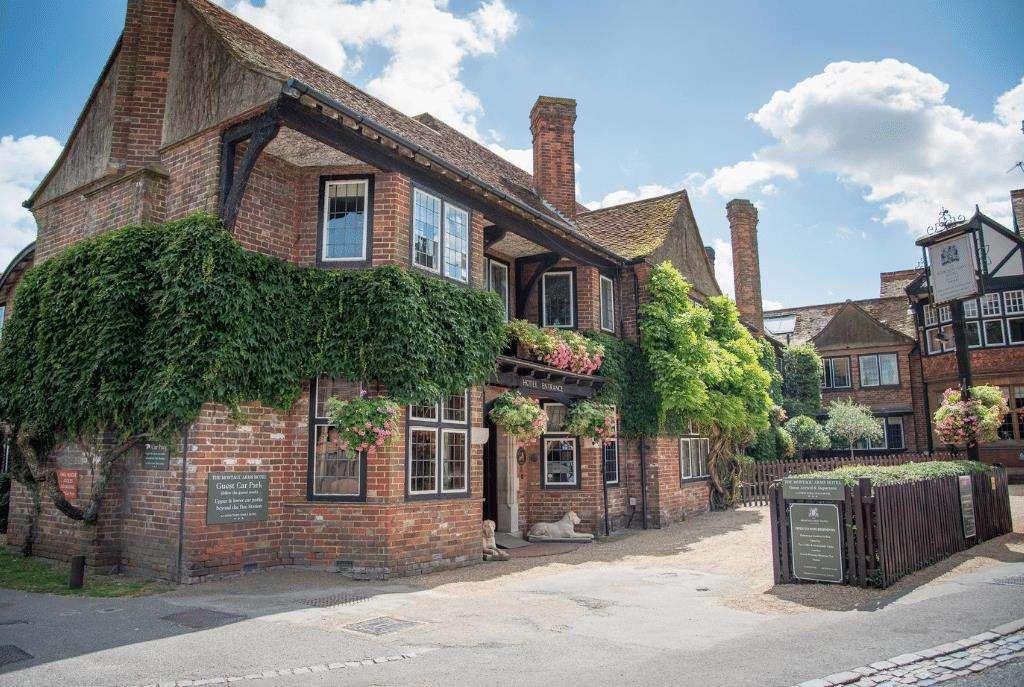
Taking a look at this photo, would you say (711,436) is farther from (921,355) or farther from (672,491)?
(921,355)

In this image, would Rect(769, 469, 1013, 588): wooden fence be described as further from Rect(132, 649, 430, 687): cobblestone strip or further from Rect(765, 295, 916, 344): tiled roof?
Rect(765, 295, 916, 344): tiled roof

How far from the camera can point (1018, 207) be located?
29.6m

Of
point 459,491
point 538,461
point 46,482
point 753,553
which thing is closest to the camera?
point 46,482

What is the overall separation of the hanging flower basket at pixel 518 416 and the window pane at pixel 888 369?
89.1 ft

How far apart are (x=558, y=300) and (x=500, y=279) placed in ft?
5.04

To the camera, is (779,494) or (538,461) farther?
(538,461)

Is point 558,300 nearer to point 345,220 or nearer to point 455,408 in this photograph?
point 455,408

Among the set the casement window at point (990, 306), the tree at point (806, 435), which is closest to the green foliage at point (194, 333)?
the tree at point (806, 435)

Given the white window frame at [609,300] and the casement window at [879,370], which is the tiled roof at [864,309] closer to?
the casement window at [879,370]

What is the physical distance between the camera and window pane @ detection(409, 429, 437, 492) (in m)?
10.9

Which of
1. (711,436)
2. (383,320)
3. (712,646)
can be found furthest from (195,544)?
(711,436)

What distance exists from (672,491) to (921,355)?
19.1 meters

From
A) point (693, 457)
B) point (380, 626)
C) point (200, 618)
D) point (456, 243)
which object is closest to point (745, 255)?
point (693, 457)

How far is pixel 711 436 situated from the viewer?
2042 cm
